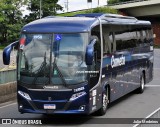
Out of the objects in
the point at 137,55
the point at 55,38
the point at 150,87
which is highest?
the point at 55,38

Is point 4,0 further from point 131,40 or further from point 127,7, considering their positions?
point 131,40

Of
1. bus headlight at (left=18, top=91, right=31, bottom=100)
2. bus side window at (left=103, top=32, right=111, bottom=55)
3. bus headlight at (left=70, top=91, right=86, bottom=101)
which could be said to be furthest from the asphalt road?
bus side window at (left=103, top=32, right=111, bottom=55)

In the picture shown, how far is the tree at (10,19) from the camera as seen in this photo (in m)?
79.1

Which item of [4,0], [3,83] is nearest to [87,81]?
[3,83]

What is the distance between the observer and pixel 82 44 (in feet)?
40.9

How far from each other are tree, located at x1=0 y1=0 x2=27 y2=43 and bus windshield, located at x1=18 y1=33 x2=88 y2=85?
66489 mm

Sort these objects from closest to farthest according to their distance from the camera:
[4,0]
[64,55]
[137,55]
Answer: [64,55]
[137,55]
[4,0]

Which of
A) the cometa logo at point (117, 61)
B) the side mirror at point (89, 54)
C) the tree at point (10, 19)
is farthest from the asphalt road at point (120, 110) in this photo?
the tree at point (10, 19)

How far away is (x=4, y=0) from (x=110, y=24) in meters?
67.3

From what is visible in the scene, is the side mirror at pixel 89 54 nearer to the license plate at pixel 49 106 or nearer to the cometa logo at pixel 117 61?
the license plate at pixel 49 106

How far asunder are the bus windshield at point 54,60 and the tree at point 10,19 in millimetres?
66489

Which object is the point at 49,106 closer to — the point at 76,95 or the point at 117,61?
the point at 76,95

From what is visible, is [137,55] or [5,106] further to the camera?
[137,55]

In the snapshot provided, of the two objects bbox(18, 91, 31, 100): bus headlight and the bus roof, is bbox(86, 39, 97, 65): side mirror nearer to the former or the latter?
the bus roof
